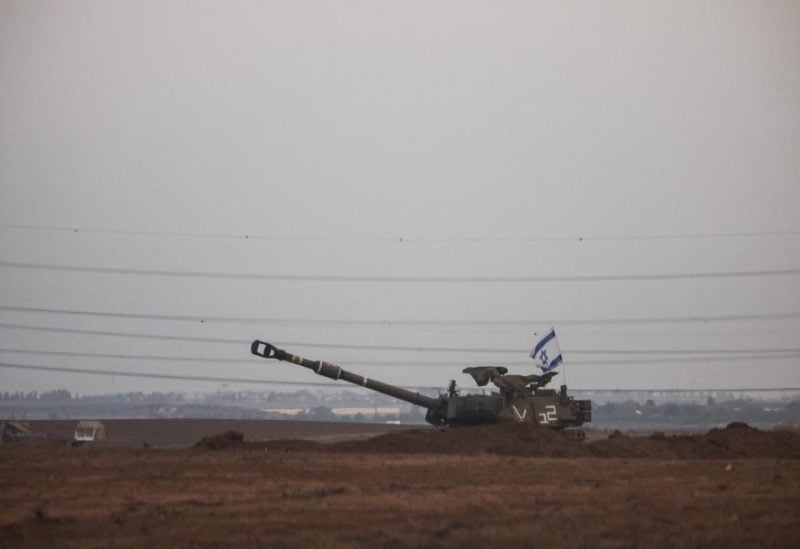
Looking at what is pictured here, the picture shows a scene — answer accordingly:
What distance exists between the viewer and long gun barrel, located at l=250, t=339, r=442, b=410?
43.6m

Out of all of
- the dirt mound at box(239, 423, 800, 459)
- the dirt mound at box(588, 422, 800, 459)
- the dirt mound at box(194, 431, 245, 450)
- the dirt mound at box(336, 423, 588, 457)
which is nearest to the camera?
the dirt mound at box(336, 423, 588, 457)

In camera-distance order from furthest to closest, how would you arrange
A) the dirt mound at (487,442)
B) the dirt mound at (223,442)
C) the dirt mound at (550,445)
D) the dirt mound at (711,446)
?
the dirt mound at (223,442) → the dirt mound at (711,446) → the dirt mound at (550,445) → the dirt mound at (487,442)

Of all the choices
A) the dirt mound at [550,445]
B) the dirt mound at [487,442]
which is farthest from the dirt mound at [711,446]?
the dirt mound at [487,442]

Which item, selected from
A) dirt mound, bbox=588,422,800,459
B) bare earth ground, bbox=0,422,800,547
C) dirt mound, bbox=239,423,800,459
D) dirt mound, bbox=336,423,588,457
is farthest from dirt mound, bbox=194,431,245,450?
dirt mound, bbox=588,422,800,459

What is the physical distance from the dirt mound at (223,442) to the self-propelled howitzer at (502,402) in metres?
3.56

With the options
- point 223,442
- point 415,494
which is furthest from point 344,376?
point 415,494

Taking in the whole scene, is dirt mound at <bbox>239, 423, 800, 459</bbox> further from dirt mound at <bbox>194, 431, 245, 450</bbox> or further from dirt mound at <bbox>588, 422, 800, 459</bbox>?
dirt mound at <bbox>194, 431, 245, 450</bbox>

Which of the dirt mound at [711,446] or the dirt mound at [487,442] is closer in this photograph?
the dirt mound at [487,442]

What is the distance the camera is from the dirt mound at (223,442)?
42912 millimetres

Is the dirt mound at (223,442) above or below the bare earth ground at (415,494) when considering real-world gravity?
above

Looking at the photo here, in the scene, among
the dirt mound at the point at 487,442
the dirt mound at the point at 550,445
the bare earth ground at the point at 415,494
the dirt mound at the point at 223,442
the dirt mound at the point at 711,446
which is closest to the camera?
the bare earth ground at the point at 415,494

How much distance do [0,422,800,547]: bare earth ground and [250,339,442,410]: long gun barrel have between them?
328 centimetres

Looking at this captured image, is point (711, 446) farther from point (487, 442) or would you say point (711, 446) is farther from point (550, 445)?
point (487, 442)

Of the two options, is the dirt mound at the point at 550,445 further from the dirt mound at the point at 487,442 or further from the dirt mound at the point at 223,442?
the dirt mound at the point at 223,442
